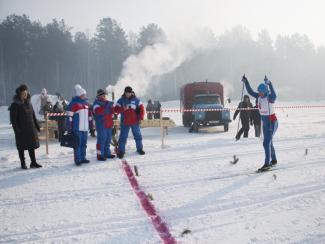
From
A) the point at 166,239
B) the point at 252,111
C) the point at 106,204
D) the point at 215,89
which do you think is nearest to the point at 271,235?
the point at 166,239

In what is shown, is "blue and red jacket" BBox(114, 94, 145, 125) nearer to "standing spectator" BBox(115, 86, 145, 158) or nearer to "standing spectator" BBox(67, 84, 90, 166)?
"standing spectator" BBox(115, 86, 145, 158)

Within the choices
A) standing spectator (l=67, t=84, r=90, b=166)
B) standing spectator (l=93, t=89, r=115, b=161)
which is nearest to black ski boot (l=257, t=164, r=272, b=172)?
standing spectator (l=93, t=89, r=115, b=161)

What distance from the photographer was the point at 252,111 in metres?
15.1

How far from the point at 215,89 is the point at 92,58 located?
52.2 metres

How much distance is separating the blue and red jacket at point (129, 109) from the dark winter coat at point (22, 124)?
7.26 ft

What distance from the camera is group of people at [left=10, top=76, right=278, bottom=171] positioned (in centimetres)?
814

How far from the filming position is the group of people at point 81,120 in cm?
844

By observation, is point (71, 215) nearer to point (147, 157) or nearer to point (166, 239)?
point (166, 239)

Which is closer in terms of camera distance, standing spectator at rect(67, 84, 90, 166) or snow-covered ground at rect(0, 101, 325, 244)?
snow-covered ground at rect(0, 101, 325, 244)

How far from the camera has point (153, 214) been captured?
5281 millimetres

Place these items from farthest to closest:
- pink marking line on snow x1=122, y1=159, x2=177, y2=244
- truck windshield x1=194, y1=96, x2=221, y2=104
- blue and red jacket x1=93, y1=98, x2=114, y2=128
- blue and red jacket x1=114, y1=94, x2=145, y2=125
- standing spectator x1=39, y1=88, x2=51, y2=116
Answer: truck windshield x1=194, y1=96, x2=221, y2=104, standing spectator x1=39, y1=88, x2=51, y2=116, blue and red jacket x1=114, y1=94, x2=145, y2=125, blue and red jacket x1=93, y1=98, x2=114, y2=128, pink marking line on snow x1=122, y1=159, x2=177, y2=244

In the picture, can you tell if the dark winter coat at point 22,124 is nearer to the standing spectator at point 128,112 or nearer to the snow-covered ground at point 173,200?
the snow-covered ground at point 173,200

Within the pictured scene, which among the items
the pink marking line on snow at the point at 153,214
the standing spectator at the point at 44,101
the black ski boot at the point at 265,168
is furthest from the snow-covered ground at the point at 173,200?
the standing spectator at the point at 44,101

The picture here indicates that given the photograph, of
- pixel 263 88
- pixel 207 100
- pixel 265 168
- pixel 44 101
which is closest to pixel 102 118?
Result: pixel 263 88
